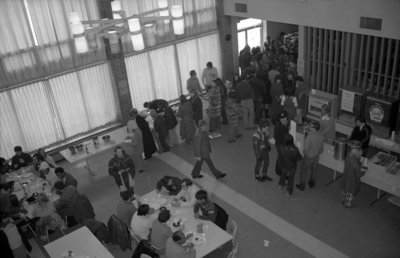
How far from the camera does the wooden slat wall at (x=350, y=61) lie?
35.8 feet

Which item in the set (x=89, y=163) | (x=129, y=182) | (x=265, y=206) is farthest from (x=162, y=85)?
(x=265, y=206)

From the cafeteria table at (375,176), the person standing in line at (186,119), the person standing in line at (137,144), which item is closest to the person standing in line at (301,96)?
the cafeteria table at (375,176)

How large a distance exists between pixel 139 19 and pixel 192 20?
7533mm

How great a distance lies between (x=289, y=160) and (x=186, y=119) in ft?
12.6

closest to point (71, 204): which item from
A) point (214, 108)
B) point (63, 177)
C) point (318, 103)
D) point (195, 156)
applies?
point (63, 177)

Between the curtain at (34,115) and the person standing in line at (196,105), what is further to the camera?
the person standing in line at (196,105)

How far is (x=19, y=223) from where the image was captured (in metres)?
8.70

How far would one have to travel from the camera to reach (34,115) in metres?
11.2

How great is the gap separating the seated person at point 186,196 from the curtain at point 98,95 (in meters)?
5.24

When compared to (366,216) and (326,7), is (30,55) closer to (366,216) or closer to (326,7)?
(326,7)

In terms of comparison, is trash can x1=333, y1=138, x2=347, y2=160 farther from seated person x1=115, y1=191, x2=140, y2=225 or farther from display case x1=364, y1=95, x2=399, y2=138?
seated person x1=115, y1=191, x2=140, y2=225

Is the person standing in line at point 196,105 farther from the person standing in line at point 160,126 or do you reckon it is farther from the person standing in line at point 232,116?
the person standing in line at point 160,126

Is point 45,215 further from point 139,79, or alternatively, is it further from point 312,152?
point 312,152

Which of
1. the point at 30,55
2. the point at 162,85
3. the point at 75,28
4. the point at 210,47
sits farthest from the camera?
the point at 210,47
